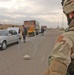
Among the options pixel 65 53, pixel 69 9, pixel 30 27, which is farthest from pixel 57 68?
pixel 30 27

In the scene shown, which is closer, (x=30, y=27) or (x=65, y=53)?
(x=65, y=53)

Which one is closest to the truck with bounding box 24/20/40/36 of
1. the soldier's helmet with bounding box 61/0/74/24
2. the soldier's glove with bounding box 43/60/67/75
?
the soldier's helmet with bounding box 61/0/74/24

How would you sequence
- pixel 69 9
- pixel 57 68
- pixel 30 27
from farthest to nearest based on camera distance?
pixel 30 27
pixel 69 9
pixel 57 68

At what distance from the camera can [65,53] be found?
1305mm

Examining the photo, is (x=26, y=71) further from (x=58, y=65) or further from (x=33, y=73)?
(x=58, y=65)

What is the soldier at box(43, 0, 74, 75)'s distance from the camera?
1274 millimetres

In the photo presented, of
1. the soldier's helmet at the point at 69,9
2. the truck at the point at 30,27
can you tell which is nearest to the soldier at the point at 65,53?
the soldier's helmet at the point at 69,9

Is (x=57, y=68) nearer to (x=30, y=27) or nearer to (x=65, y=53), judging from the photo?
(x=65, y=53)

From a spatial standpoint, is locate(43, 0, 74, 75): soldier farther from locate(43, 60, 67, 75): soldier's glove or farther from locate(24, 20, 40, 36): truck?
locate(24, 20, 40, 36): truck

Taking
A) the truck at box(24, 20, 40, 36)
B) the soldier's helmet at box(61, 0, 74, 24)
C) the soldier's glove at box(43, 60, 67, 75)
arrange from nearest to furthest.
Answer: the soldier's glove at box(43, 60, 67, 75) → the soldier's helmet at box(61, 0, 74, 24) → the truck at box(24, 20, 40, 36)

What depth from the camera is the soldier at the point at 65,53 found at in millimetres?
1274

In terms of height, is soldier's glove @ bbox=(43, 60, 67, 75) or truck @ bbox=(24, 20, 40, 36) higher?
soldier's glove @ bbox=(43, 60, 67, 75)

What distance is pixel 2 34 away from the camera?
18656 mm

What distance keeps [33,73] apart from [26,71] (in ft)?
1.54
